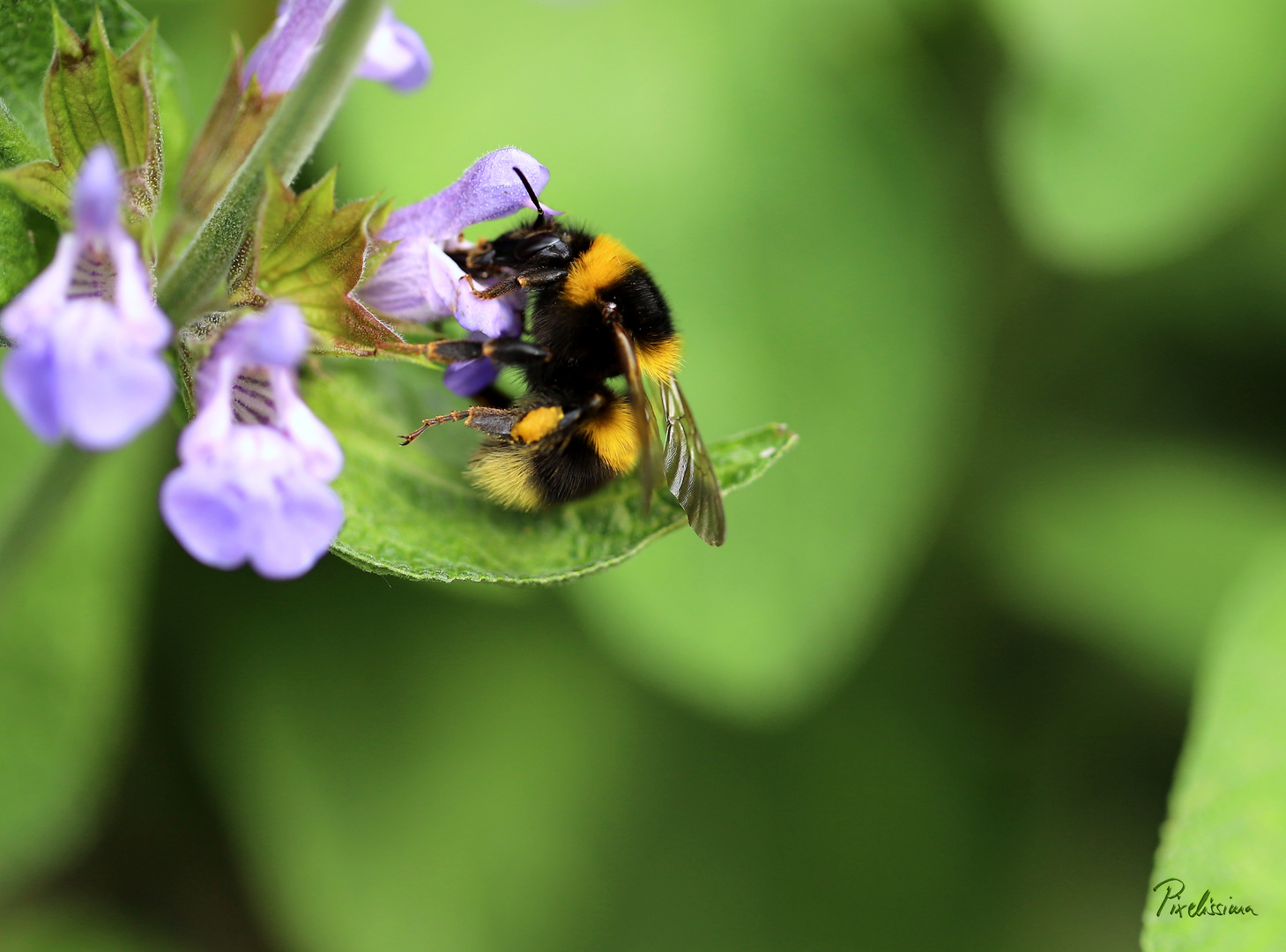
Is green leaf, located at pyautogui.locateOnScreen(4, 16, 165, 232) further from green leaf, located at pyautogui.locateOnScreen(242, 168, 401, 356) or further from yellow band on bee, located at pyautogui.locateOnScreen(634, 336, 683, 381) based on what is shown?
yellow band on bee, located at pyautogui.locateOnScreen(634, 336, 683, 381)

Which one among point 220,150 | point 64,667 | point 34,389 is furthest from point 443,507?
point 64,667

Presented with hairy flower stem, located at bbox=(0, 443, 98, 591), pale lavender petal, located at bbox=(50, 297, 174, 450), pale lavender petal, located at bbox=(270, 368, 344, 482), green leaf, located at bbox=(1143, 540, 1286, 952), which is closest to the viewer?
pale lavender petal, located at bbox=(50, 297, 174, 450)

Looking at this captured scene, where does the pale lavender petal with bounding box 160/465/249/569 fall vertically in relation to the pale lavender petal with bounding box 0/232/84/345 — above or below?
below

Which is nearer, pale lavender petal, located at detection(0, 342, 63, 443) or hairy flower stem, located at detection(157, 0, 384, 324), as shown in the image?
pale lavender petal, located at detection(0, 342, 63, 443)

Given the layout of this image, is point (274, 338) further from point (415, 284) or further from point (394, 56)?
point (394, 56)

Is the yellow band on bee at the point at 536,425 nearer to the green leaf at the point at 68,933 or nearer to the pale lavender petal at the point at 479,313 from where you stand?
the pale lavender petal at the point at 479,313

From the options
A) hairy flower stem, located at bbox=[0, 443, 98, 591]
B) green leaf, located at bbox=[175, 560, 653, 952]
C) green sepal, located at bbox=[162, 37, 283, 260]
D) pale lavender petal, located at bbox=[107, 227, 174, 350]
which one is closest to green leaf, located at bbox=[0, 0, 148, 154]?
green sepal, located at bbox=[162, 37, 283, 260]

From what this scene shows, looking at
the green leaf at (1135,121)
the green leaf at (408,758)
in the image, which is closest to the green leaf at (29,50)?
the green leaf at (408,758)
